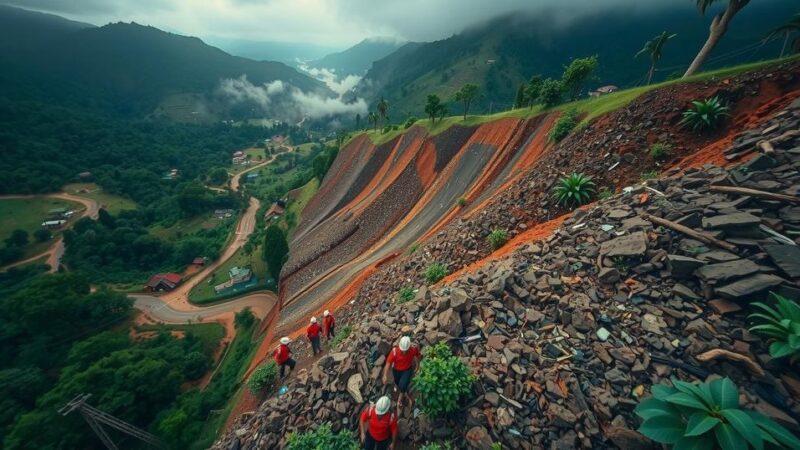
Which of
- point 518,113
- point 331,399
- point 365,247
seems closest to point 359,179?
point 365,247

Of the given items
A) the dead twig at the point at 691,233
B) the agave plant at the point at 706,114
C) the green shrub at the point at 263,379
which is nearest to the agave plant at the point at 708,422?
the dead twig at the point at 691,233

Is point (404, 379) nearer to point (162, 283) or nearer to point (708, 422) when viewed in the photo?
point (708, 422)

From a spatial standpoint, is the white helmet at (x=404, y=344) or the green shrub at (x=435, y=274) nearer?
the white helmet at (x=404, y=344)

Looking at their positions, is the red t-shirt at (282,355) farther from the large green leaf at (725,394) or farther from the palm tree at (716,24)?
the palm tree at (716,24)

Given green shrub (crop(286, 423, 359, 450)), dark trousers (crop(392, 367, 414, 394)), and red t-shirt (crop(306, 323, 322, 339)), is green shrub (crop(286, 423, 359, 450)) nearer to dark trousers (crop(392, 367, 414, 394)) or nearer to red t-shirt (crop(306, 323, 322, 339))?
dark trousers (crop(392, 367, 414, 394))

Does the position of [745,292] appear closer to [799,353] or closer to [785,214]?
[799,353]
